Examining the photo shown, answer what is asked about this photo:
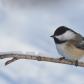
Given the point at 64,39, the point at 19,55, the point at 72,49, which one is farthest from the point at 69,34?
the point at 19,55

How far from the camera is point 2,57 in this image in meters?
1.09

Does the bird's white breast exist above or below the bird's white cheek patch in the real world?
below

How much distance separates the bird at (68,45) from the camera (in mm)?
1672

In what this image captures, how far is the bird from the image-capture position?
5.49ft

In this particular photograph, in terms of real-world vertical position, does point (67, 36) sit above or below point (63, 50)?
above

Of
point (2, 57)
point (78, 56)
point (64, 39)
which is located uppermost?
point (64, 39)

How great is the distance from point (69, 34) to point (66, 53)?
0.78ft

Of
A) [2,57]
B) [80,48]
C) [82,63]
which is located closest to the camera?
[2,57]

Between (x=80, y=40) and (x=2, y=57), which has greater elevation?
(x=80, y=40)

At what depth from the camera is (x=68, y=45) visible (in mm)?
1773

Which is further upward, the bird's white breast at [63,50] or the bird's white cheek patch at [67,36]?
the bird's white cheek patch at [67,36]

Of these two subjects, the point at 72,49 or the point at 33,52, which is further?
the point at 72,49

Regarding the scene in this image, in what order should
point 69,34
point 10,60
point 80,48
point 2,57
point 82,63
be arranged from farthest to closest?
point 80,48
point 69,34
point 82,63
point 10,60
point 2,57

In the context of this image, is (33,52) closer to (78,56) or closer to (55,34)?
(55,34)
